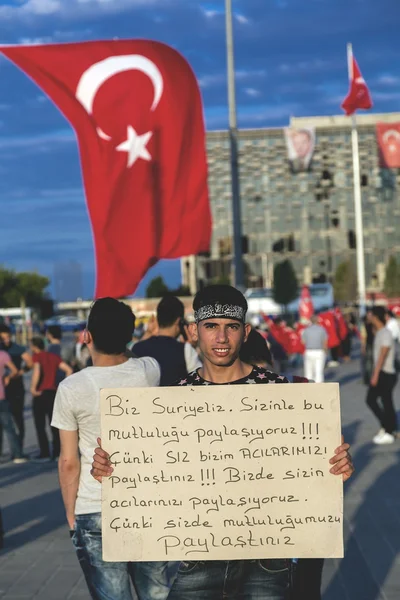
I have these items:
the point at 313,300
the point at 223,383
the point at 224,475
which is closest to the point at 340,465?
the point at 224,475

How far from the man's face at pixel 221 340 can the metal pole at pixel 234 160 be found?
1367cm

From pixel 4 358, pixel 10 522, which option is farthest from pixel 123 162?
pixel 10 522

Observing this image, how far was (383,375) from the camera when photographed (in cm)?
1254

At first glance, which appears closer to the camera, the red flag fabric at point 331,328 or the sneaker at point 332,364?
the red flag fabric at point 331,328

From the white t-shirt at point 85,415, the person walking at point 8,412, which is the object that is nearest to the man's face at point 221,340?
the white t-shirt at point 85,415

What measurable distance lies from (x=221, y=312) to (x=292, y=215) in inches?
4927

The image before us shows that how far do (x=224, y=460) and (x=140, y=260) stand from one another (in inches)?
262

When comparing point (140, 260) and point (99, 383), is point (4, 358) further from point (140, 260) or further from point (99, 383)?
point (99, 383)

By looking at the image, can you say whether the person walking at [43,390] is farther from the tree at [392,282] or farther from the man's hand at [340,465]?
the tree at [392,282]

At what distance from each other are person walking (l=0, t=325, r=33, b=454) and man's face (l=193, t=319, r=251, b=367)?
9.10 meters

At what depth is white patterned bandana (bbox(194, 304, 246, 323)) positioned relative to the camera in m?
3.72

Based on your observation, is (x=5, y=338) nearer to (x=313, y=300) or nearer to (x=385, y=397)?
(x=385, y=397)

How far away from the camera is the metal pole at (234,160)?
18109 mm

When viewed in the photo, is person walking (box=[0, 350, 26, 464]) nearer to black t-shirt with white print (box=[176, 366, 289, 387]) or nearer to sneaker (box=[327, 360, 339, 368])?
black t-shirt with white print (box=[176, 366, 289, 387])
